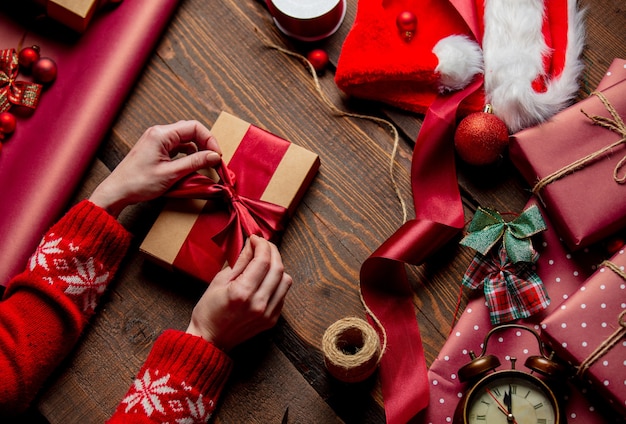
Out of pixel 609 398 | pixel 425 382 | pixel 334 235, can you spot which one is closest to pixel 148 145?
pixel 334 235

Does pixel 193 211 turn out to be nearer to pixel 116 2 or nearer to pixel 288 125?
pixel 288 125

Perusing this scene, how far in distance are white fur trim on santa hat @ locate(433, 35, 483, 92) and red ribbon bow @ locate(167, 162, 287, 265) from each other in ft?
1.34

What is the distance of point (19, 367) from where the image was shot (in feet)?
3.18

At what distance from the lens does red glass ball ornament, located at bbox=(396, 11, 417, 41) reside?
112 cm

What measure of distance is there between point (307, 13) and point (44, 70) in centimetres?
54

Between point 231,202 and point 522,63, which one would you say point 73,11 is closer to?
point 231,202

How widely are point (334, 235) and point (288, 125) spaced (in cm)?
25

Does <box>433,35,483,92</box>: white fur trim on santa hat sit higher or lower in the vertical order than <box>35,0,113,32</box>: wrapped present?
higher

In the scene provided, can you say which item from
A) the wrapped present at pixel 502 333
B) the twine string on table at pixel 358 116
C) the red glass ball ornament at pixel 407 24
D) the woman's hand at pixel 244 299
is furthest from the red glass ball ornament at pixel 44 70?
the wrapped present at pixel 502 333

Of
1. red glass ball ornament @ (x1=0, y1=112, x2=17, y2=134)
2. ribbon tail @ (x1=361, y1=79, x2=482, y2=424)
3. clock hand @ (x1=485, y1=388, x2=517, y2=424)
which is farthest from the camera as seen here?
red glass ball ornament @ (x1=0, y1=112, x2=17, y2=134)

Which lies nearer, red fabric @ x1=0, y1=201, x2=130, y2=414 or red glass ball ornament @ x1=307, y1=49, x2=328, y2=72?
red fabric @ x1=0, y1=201, x2=130, y2=414

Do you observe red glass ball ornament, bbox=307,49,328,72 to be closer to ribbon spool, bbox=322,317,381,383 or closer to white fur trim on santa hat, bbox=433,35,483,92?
white fur trim on santa hat, bbox=433,35,483,92

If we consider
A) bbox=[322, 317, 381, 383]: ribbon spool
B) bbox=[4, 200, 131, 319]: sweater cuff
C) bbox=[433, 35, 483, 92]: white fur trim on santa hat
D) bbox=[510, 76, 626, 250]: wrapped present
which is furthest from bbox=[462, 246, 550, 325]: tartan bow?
bbox=[4, 200, 131, 319]: sweater cuff

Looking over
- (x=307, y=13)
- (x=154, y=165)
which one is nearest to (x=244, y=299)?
(x=154, y=165)
